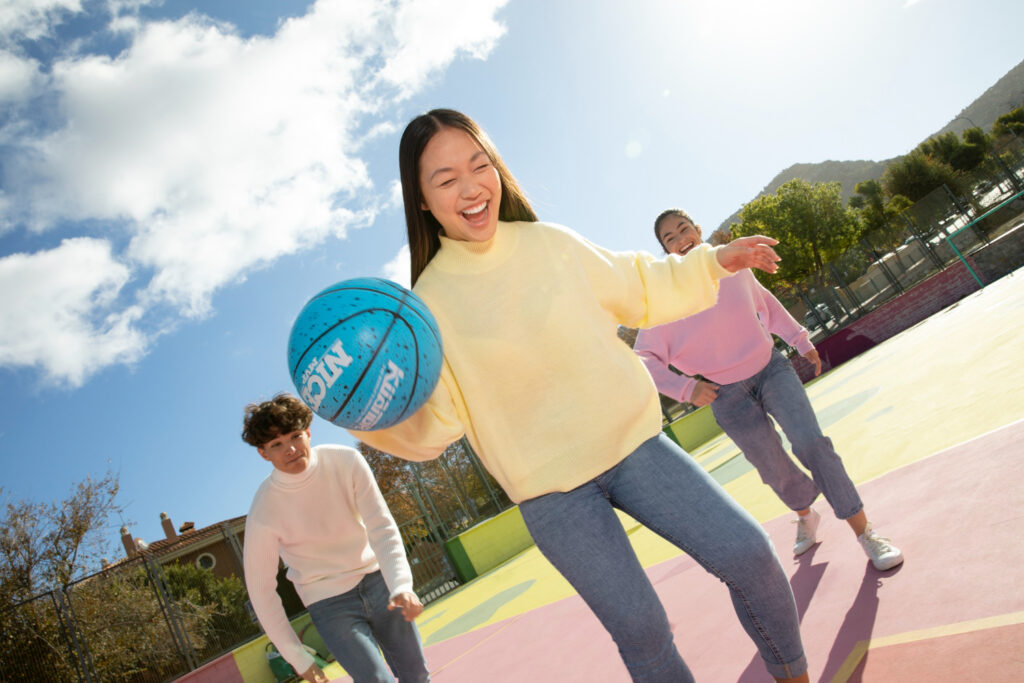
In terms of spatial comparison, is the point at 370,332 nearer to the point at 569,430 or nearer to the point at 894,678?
the point at 569,430

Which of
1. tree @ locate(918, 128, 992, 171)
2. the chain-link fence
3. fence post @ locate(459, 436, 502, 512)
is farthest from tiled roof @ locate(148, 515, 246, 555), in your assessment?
tree @ locate(918, 128, 992, 171)

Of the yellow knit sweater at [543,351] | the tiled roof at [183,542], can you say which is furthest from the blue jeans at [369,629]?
the tiled roof at [183,542]

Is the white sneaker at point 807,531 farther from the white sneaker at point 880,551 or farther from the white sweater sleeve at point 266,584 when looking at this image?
the white sweater sleeve at point 266,584

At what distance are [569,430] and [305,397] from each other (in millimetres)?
829

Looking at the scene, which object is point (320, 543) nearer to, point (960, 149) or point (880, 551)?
point (880, 551)

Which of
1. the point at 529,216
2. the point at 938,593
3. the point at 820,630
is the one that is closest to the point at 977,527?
the point at 938,593

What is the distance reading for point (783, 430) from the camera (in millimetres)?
3369

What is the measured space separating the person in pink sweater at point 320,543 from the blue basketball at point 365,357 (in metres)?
1.48

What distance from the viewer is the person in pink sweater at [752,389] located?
335 centimetres

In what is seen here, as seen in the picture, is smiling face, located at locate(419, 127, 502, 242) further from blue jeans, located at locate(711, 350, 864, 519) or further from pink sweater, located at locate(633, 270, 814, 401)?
blue jeans, located at locate(711, 350, 864, 519)

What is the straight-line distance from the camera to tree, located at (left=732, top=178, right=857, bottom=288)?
157 feet

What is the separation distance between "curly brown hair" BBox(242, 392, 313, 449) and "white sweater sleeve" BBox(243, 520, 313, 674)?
453 millimetres

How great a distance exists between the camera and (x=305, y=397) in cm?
194

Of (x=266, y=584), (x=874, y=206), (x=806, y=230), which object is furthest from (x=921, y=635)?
(x=874, y=206)
